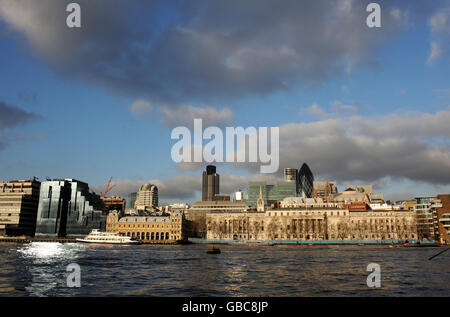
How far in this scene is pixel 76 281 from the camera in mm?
43969

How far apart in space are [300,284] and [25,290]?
29.9 meters
